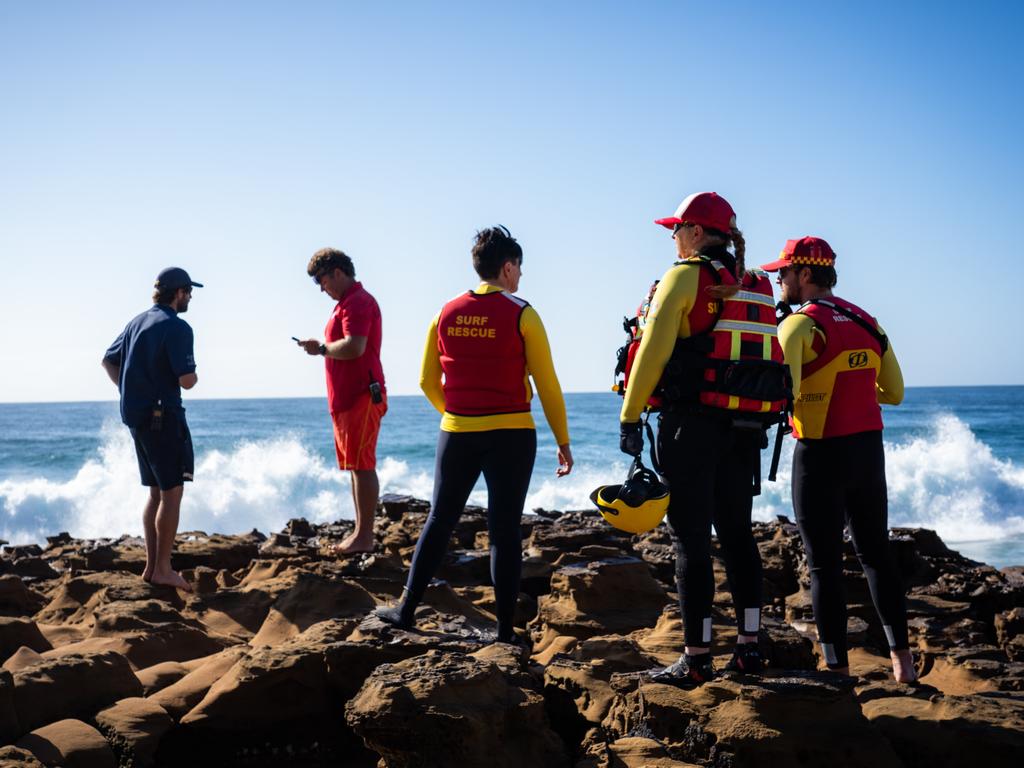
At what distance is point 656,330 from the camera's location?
11.4ft

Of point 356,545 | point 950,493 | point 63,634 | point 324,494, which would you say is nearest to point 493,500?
point 356,545

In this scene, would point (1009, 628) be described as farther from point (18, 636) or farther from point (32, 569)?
point (32, 569)

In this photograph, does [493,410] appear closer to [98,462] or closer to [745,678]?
[745,678]

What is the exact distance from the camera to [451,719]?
10.3 ft

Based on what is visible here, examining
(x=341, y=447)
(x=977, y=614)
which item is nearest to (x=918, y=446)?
(x=977, y=614)

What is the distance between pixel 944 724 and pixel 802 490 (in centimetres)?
102

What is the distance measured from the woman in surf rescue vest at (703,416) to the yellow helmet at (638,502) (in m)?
0.09

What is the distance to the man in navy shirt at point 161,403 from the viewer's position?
5.82 metres

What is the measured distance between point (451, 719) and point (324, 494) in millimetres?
22530

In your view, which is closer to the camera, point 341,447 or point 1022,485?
point 341,447

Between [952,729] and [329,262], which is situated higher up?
[329,262]

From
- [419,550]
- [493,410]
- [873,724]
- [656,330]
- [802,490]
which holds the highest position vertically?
[656,330]

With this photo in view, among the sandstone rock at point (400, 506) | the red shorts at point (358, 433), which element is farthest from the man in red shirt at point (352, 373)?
the sandstone rock at point (400, 506)

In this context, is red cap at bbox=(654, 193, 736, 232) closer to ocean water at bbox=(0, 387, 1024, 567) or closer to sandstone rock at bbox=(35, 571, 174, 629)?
sandstone rock at bbox=(35, 571, 174, 629)
